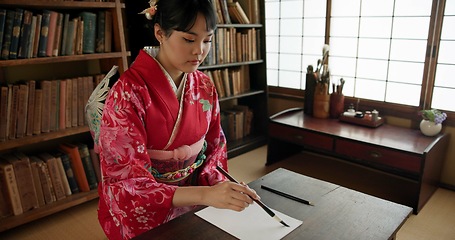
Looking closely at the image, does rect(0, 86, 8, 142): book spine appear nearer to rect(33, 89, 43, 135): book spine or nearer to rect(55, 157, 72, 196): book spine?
rect(33, 89, 43, 135): book spine

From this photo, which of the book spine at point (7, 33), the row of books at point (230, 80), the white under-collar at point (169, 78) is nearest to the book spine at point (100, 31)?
the book spine at point (7, 33)

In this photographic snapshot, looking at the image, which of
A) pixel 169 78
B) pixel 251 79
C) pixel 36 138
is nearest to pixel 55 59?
pixel 36 138

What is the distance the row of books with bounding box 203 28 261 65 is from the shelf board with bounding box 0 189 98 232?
1576 millimetres

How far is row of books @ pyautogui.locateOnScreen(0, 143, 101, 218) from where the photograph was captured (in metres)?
2.29

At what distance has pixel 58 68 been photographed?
105 inches

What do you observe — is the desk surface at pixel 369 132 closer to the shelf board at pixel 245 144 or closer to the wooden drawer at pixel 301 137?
the wooden drawer at pixel 301 137

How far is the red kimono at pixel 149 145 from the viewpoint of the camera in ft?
3.82

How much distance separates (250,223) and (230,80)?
265 cm

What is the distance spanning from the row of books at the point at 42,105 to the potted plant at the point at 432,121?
2.53 m

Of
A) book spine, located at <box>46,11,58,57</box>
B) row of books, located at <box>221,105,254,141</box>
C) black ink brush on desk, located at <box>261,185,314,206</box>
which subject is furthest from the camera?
row of books, located at <box>221,105,254,141</box>

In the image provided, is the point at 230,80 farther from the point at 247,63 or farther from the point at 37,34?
the point at 37,34

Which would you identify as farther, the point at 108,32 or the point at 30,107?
the point at 108,32

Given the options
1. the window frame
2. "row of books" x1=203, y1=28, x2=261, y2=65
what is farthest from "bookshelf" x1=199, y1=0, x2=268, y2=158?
the window frame

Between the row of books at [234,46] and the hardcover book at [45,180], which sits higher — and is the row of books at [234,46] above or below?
above
